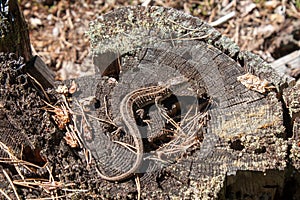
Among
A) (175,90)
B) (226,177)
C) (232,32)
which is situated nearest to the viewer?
(226,177)

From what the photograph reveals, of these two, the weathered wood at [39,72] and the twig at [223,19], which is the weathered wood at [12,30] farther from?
the twig at [223,19]

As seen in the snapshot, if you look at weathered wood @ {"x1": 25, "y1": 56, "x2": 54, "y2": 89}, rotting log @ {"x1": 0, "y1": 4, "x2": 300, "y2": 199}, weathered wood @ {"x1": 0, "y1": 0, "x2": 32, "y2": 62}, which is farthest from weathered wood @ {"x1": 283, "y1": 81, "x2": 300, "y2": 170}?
weathered wood @ {"x1": 0, "y1": 0, "x2": 32, "y2": 62}

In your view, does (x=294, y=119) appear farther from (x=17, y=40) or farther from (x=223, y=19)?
(x=223, y=19)

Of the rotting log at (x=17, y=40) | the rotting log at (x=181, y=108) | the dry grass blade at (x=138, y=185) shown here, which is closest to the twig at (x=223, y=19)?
the rotting log at (x=181, y=108)

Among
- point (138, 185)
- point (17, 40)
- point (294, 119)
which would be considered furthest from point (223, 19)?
point (138, 185)

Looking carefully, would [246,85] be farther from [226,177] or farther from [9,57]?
[9,57]

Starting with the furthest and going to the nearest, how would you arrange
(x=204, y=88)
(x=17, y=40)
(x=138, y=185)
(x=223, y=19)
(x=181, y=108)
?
(x=223, y=19) < (x=17, y=40) < (x=181, y=108) < (x=204, y=88) < (x=138, y=185)

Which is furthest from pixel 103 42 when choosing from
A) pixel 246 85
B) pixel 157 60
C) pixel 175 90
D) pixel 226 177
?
pixel 226 177
